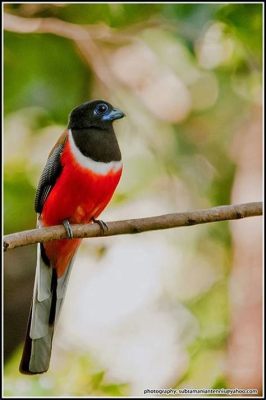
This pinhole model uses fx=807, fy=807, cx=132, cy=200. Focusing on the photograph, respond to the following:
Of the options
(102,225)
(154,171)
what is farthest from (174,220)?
(154,171)

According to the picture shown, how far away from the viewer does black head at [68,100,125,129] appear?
11.4ft

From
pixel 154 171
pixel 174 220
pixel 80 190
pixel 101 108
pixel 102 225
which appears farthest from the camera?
pixel 154 171

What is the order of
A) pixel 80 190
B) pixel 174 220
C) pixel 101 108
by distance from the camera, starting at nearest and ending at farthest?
pixel 174 220
pixel 80 190
pixel 101 108

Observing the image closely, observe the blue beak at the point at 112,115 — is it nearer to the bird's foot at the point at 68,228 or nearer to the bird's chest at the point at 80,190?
the bird's chest at the point at 80,190

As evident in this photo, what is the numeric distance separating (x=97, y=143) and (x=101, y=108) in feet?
0.59

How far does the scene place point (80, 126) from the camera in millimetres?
3479


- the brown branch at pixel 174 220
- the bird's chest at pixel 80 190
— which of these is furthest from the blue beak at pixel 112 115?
the brown branch at pixel 174 220

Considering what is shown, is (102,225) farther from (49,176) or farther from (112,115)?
(112,115)

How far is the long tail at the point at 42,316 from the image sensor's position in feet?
10.9

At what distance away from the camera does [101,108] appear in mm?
3482

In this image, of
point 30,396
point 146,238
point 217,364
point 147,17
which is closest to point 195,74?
point 147,17

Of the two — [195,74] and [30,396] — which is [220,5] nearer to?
[195,74]

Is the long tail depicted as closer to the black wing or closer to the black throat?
the black wing

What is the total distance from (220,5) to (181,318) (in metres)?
1.89
